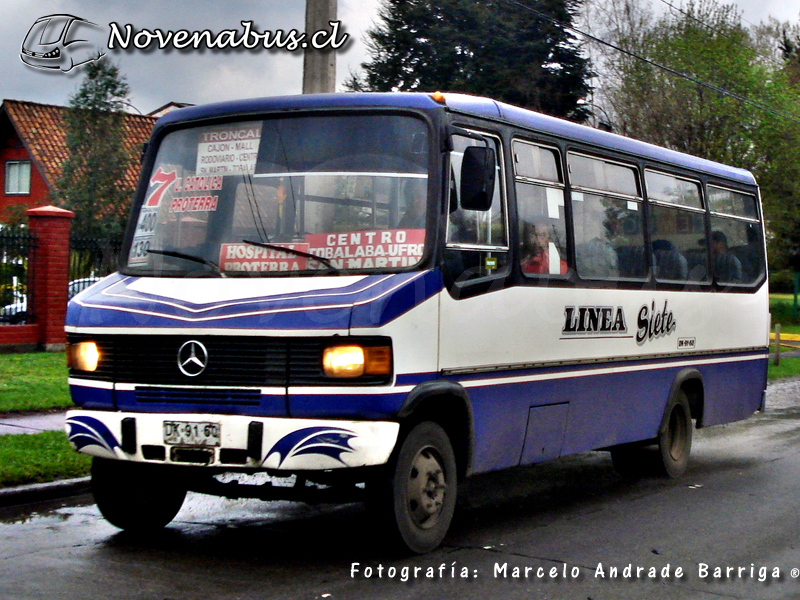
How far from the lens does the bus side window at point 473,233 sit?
Answer: 6.57m

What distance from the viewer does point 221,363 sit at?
6082 millimetres

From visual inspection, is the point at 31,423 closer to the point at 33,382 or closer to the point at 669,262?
the point at 33,382

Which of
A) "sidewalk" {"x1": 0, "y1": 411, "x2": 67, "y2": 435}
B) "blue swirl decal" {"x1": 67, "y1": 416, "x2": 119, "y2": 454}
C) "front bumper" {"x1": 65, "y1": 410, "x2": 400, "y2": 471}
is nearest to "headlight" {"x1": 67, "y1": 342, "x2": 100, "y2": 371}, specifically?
"blue swirl decal" {"x1": 67, "y1": 416, "x2": 119, "y2": 454}

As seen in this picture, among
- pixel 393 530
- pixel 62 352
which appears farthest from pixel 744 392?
pixel 62 352

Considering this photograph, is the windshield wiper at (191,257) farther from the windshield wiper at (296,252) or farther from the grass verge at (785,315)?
the grass verge at (785,315)

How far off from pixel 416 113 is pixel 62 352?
42.8 feet

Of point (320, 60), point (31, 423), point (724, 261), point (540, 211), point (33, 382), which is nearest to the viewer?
point (540, 211)

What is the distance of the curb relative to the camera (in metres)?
7.91

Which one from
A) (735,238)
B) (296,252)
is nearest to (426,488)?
(296,252)

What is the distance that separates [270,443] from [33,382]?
9.21 metres

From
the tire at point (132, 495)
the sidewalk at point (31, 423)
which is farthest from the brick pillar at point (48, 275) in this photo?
the tire at point (132, 495)

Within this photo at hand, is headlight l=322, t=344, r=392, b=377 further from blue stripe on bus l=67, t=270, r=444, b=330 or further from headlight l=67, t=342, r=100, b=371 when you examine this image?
headlight l=67, t=342, r=100, b=371

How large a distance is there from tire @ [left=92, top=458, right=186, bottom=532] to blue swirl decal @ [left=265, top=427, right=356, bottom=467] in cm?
103

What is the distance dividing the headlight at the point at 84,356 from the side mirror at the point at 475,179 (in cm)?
233
